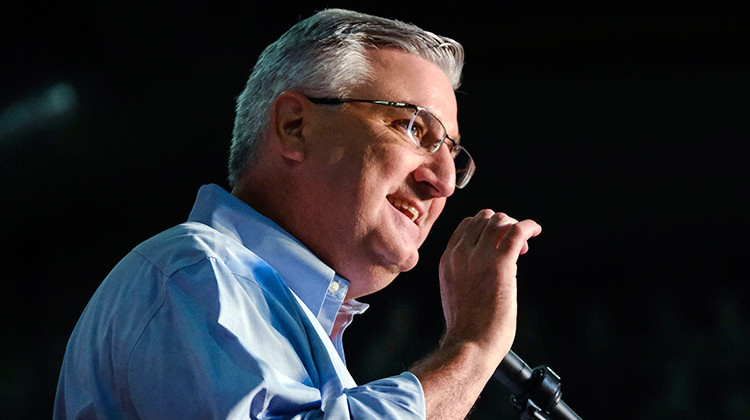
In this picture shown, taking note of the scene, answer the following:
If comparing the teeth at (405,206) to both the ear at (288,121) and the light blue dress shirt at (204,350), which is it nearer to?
the ear at (288,121)

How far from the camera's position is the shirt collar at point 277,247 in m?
1.05

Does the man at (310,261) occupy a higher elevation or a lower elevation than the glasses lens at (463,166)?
higher

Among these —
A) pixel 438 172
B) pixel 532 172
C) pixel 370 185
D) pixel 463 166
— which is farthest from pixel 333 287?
pixel 532 172

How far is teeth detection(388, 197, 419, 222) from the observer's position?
1.20 m

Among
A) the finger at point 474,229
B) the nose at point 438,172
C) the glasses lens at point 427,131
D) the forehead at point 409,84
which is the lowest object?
the finger at point 474,229

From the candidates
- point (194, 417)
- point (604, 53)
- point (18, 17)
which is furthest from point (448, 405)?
point (604, 53)

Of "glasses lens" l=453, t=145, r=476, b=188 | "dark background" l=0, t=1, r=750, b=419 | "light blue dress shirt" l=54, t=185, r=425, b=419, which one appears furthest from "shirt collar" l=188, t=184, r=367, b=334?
"dark background" l=0, t=1, r=750, b=419

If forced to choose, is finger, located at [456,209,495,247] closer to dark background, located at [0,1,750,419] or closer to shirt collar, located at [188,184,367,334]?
shirt collar, located at [188,184,367,334]

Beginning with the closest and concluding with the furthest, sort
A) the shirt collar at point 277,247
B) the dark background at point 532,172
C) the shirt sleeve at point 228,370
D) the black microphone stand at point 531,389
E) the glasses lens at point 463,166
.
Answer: the shirt sleeve at point 228,370 → the shirt collar at point 277,247 → the black microphone stand at point 531,389 → the glasses lens at point 463,166 → the dark background at point 532,172

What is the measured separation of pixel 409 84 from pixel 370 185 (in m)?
0.22

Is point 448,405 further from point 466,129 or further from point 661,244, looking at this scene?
point 661,244

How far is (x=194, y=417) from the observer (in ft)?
2.36

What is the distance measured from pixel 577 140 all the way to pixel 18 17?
2114 millimetres

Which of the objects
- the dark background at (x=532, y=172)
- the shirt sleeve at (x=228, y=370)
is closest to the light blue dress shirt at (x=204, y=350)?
the shirt sleeve at (x=228, y=370)
